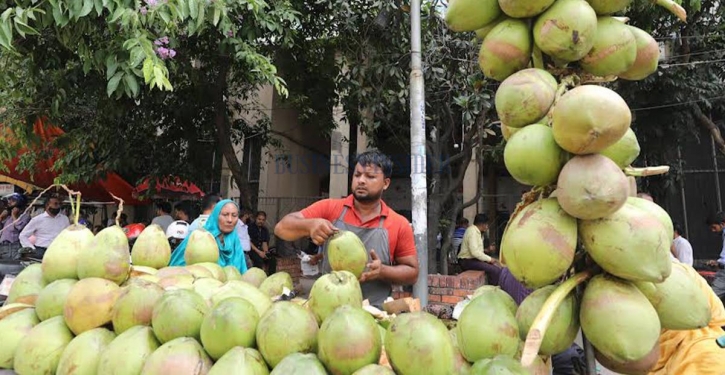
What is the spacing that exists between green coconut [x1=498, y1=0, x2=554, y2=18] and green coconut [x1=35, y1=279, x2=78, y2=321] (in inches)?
68.0

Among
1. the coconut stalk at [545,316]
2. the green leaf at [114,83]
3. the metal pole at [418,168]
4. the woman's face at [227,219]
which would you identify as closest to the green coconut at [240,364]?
the coconut stalk at [545,316]

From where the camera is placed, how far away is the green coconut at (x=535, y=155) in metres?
1.01

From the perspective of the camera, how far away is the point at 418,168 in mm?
4090

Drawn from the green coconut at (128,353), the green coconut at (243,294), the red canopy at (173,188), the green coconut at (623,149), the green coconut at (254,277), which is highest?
the red canopy at (173,188)

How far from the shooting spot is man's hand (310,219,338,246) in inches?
78.7

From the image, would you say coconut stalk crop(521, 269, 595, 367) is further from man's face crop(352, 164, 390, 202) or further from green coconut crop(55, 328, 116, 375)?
man's face crop(352, 164, 390, 202)

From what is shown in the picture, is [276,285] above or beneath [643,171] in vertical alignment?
beneath

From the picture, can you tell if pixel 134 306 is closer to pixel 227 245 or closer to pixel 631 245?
pixel 631 245

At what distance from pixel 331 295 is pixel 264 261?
7.03 m

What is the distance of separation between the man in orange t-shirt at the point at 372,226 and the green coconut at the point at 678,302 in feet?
4.09

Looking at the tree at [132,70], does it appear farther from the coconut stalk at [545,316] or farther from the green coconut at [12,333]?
the coconut stalk at [545,316]

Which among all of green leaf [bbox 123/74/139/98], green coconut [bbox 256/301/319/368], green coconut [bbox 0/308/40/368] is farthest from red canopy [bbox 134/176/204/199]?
green coconut [bbox 256/301/319/368]

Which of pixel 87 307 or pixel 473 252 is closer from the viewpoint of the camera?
pixel 87 307

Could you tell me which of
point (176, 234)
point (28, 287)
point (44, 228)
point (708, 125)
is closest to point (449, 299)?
point (176, 234)
